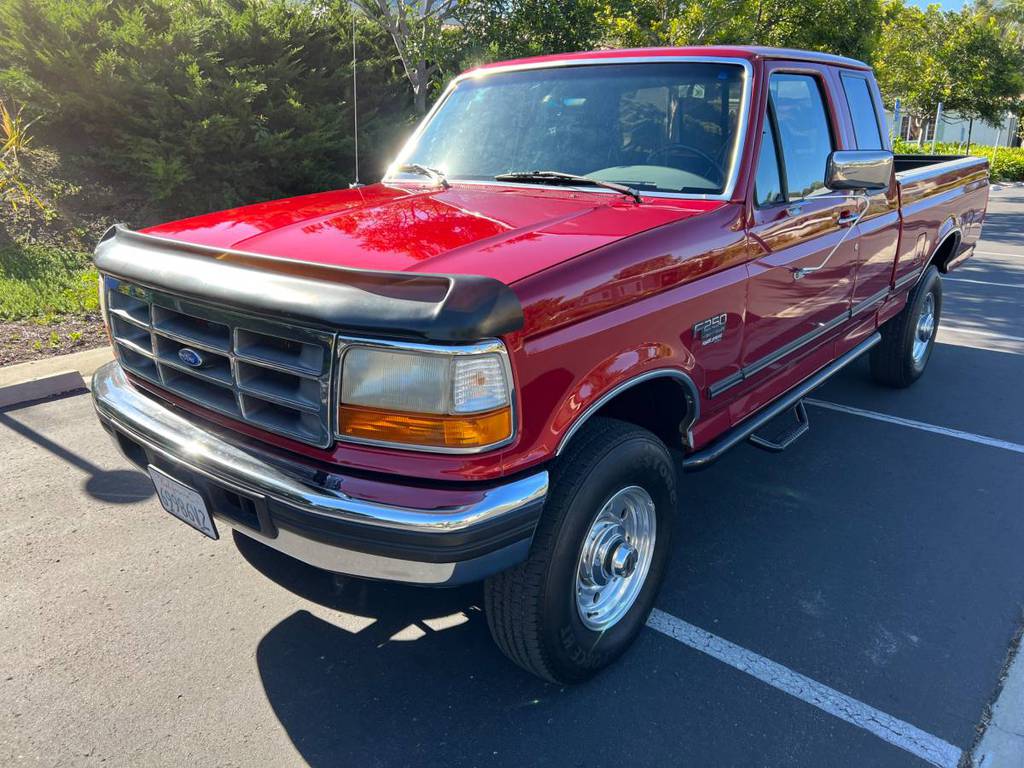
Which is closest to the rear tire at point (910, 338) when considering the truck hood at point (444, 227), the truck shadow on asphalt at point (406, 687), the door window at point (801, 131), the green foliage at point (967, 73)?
the door window at point (801, 131)

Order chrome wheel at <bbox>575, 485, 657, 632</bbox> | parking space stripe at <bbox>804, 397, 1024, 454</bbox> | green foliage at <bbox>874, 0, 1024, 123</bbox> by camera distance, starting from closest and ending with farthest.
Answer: chrome wheel at <bbox>575, 485, 657, 632</bbox> < parking space stripe at <bbox>804, 397, 1024, 454</bbox> < green foliage at <bbox>874, 0, 1024, 123</bbox>

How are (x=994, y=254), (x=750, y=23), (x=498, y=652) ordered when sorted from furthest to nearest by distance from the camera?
(x=750, y=23) → (x=994, y=254) → (x=498, y=652)

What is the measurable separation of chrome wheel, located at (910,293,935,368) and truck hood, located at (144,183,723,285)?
351 cm

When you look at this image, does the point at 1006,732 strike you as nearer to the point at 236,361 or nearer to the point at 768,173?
the point at 768,173

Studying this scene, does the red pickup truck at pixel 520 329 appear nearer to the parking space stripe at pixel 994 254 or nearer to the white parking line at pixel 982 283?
the white parking line at pixel 982 283

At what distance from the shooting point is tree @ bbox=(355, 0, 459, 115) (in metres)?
10.4

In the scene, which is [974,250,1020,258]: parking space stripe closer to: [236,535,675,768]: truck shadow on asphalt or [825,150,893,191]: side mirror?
[825,150,893,191]: side mirror

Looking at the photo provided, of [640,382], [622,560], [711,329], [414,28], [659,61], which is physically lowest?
[622,560]

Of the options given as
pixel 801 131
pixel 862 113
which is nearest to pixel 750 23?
pixel 862 113

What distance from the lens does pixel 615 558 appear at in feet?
8.75

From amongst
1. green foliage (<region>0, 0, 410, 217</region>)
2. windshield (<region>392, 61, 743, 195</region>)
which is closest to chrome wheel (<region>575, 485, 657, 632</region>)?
windshield (<region>392, 61, 743, 195</region>)

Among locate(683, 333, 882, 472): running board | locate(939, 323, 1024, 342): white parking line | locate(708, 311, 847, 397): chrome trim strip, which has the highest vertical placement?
locate(708, 311, 847, 397): chrome trim strip

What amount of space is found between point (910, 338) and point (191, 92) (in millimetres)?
8351

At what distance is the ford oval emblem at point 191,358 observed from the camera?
2.48m
